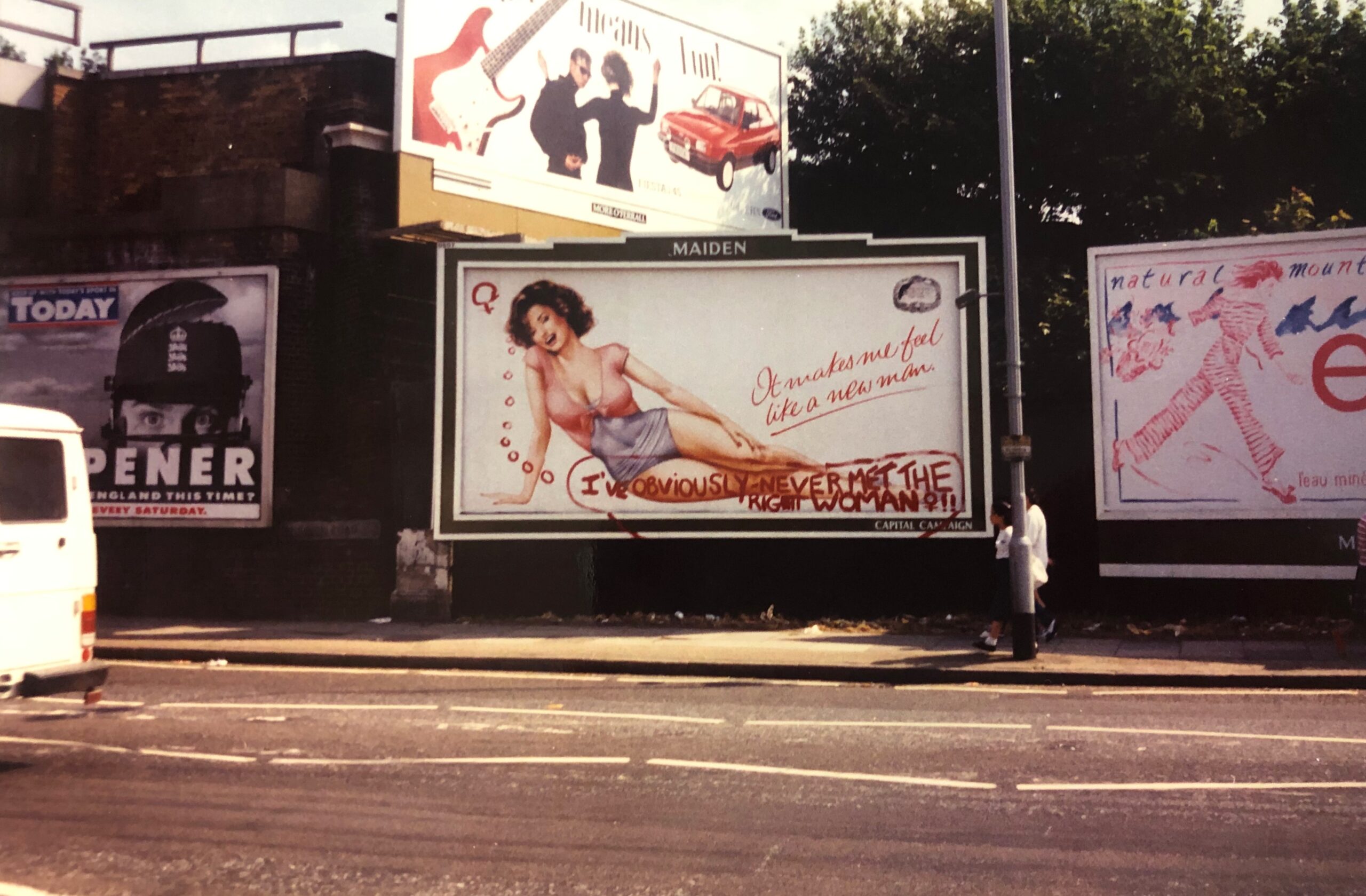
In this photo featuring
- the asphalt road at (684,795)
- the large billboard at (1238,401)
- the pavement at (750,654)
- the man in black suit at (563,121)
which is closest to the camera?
the asphalt road at (684,795)

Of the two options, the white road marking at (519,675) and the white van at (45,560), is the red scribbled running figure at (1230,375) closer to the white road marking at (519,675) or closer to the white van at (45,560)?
the white road marking at (519,675)

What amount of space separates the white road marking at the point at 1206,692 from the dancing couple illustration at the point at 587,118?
46.4 ft

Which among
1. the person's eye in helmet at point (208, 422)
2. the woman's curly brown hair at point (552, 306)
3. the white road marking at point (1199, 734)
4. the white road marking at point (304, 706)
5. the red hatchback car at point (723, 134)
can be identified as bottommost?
the white road marking at point (1199, 734)

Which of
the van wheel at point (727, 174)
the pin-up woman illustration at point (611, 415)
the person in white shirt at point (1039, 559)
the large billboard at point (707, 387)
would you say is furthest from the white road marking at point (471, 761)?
the van wheel at point (727, 174)

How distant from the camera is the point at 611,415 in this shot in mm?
17688

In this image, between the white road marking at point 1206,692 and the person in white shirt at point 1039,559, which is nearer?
the white road marking at point 1206,692

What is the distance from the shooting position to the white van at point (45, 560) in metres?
8.20

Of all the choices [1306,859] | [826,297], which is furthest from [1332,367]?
[1306,859]

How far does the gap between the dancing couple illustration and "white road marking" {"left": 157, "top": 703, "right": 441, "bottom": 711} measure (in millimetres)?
13306

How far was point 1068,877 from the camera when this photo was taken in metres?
5.63

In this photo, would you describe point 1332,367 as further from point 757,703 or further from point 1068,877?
point 1068,877

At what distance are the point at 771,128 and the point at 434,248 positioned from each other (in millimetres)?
10271

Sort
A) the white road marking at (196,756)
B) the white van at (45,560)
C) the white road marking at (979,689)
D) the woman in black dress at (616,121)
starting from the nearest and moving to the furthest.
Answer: the white van at (45,560) < the white road marking at (196,756) < the white road marking at (979,689) < the woman in black dress at (616,121)

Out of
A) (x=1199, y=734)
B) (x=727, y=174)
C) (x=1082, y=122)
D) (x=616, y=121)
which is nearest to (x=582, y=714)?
(x=1199, y=734)
